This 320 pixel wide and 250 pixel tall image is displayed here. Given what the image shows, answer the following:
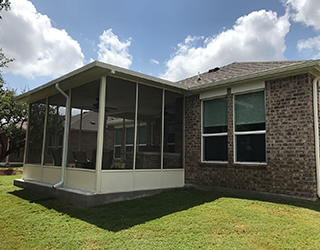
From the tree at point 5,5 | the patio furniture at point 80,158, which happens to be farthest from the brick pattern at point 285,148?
the tree at point 5,5

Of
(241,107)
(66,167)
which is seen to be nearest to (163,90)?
(241,107)

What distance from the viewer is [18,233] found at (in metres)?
4.49

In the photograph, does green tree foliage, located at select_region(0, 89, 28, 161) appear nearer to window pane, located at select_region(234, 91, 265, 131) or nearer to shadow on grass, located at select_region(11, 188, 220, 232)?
shadow on grass, located at select_region(11, 188, 220, 232)

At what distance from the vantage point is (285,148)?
6.27 m

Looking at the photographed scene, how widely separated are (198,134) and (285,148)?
8.48ft

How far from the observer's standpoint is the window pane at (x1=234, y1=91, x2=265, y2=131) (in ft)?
22.5

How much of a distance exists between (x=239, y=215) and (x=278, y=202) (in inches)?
54.2

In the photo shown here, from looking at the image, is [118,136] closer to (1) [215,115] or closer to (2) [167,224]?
(1) [215,115]

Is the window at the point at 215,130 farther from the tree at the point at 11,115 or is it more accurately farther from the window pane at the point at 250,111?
the tree at the point at 11,115

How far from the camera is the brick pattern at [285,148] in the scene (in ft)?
19.6

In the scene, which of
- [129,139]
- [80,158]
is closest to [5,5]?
[80,158]

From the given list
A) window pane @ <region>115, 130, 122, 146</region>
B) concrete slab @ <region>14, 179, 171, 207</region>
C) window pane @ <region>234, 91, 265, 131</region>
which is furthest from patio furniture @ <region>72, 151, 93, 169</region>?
window pane @ <region>115, 130, 122, 146</region>

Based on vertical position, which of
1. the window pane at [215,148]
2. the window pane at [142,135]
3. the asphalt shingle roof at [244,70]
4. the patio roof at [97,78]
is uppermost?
the asphalt shingle roof at [244,70]

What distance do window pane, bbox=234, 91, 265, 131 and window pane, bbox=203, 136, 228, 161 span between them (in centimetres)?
64
